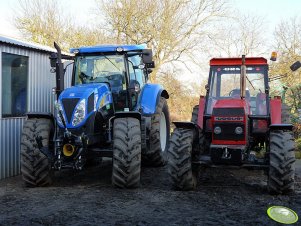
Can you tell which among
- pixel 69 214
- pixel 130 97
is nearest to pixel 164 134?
pixel 130 97

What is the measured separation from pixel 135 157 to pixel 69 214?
1.65 meters

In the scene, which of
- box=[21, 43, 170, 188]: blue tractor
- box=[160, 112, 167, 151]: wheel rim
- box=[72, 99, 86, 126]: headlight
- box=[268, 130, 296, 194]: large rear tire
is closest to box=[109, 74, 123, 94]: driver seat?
box=[21, 43, 170, 188]: blue tractor

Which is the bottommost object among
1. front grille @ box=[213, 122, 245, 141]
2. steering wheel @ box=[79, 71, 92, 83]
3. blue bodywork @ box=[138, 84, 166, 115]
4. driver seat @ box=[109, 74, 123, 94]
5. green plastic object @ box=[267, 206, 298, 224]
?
green plastic object @ box=[267, 206, 298, 224]

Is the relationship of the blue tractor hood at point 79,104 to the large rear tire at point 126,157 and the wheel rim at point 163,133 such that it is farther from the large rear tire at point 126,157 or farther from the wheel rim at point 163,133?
the wheel rim at point 163,133

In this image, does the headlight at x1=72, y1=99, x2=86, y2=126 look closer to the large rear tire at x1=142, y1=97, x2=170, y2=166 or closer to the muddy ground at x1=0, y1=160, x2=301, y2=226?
the muddy ground at x1=0, y1=160, x2=301, y2=226

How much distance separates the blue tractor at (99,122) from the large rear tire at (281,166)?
195cm

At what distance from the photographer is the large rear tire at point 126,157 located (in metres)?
6.48

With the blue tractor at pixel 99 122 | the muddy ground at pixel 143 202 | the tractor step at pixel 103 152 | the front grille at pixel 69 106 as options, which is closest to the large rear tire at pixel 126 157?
the blue tractor at pixel 99 122

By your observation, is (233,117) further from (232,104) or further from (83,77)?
(83,77)

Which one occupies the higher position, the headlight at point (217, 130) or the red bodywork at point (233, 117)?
the red bodywork at point (233, 117)

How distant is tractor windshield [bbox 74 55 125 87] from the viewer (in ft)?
26.0

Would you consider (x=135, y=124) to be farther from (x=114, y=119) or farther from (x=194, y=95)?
(x=194, y=95)

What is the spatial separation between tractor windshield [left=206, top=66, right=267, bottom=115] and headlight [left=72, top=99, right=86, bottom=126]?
6.66 feet

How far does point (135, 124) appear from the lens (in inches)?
266
